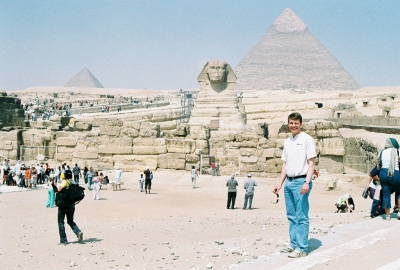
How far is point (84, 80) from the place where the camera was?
191125 mm

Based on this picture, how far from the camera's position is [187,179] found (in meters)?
15.9

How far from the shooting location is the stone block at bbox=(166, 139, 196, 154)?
16.4 meters

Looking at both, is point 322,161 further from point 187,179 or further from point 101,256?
point 101,256

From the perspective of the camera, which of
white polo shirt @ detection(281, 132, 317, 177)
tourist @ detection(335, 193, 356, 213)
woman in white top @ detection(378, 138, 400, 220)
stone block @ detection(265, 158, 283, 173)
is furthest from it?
stone block @ detection(265, 158, 283, 173)

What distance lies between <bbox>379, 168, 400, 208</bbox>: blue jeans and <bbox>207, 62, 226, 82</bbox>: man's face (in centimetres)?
2209

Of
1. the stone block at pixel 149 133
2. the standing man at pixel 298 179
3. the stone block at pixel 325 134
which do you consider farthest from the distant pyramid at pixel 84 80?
the standing man at pixel 298 179

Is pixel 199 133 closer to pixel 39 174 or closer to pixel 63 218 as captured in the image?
pixel 39 174

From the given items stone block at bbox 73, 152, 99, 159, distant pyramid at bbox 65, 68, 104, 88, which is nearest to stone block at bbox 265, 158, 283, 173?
stone block at bbox 73, 152, 99, 159

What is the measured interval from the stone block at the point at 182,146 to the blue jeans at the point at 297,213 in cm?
1096

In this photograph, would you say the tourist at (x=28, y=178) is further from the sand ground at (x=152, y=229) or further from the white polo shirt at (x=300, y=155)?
the white polo shirt at (x=300, y=155)

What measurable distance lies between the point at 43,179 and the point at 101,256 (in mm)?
10383

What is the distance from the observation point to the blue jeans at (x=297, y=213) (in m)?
5.28

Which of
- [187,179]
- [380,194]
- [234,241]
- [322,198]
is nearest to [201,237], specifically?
[234,241]

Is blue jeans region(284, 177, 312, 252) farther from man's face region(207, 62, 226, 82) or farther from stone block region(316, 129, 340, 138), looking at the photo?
man's face region(207, 62, 226, 82)
